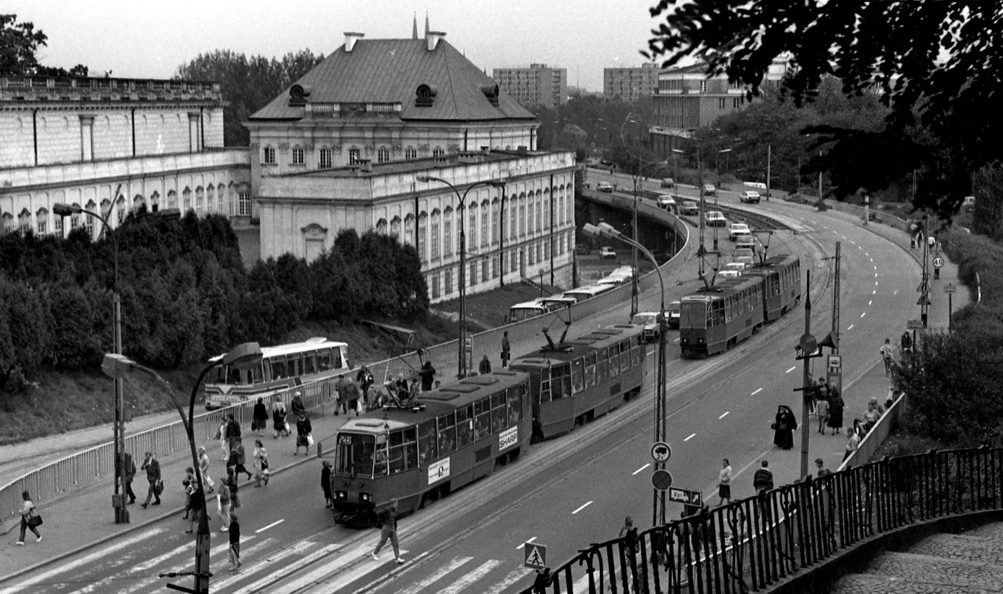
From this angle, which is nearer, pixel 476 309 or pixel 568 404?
pixel 568 404

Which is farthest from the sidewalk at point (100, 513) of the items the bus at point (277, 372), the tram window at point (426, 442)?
the bus at point (277, 372)

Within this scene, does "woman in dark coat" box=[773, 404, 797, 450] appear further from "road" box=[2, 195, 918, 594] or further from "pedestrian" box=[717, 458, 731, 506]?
"pedestrian" box=[717, 458, 731, 506]

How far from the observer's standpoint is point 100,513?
37.2 metres

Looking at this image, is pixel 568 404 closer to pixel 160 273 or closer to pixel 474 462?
pixel 474 462

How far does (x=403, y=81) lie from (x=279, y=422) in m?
65.1

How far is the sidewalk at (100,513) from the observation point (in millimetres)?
33625

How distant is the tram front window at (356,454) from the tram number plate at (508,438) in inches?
253

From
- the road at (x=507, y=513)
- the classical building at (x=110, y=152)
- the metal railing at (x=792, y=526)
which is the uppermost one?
the classical building at (x=110, y=152)

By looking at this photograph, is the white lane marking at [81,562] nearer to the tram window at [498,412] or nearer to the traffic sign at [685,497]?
the tram window at [498,412]

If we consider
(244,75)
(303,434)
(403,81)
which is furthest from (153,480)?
(244,75)

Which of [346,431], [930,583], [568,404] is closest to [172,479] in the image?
[346,431]

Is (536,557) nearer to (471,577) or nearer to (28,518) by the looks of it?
(471,577)

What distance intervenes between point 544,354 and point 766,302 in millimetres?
23502

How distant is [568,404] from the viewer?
47.3m
